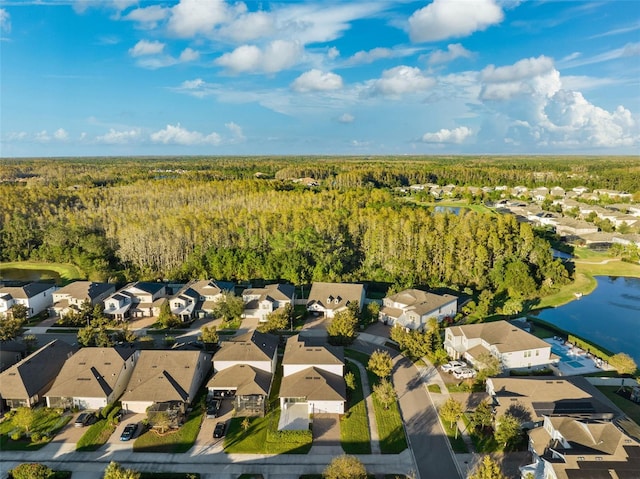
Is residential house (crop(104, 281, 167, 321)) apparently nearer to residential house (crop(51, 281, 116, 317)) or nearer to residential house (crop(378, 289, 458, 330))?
residential house (crop(51, 281, 116, 317))

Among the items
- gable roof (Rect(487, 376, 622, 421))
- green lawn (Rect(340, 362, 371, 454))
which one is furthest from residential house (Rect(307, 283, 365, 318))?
gable roof (Rect(487, 376, 622, 421))

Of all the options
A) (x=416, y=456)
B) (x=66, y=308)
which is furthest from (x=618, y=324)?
(x=66, y=308)

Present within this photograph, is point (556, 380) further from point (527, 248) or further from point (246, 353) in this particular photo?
point (527, 248)

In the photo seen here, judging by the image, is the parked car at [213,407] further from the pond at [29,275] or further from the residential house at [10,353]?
the pond at [29,275]

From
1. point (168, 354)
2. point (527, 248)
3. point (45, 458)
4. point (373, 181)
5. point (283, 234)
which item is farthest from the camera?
point (373, 181)

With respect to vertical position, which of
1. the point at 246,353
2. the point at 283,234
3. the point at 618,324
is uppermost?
the point at 283,234

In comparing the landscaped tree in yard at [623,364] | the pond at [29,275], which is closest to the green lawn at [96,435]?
the landscaped tree in yard at [623,364]
